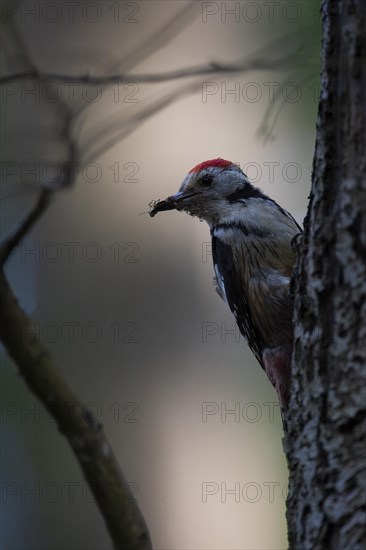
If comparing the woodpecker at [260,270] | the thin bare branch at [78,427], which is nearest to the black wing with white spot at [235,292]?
the woodpecker at [260,270]

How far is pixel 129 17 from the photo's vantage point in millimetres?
6301

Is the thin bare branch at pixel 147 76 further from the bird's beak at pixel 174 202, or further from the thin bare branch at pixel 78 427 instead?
the bird's beak at pixel 174 202

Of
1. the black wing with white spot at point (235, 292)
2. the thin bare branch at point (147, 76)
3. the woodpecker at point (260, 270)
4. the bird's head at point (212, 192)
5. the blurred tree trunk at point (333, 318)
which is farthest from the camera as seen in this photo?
the bird's head at point (212, 192)

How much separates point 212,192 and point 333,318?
84.2 inches

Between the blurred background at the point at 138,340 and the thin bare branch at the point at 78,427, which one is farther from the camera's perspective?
the blurred background at the point at 138,340

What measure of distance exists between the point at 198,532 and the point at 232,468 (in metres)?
0.57

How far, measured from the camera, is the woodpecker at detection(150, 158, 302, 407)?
12.0 feet

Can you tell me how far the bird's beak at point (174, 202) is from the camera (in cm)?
429

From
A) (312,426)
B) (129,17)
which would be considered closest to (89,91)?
(312,426)

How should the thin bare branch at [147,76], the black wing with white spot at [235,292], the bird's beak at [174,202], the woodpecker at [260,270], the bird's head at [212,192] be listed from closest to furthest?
the thin bare branch at [147,76]
the woodpecker at [260,270]
the black wing with white spot at [235,292]
the bird's head at [212,192]
the bird's beak at [174,202]

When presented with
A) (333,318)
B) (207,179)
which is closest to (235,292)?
(207,179)

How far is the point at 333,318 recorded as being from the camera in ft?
7.16

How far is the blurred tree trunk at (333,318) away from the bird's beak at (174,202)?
1.99m

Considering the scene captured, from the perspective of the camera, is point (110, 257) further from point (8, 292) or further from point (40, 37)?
point (8, 292)
